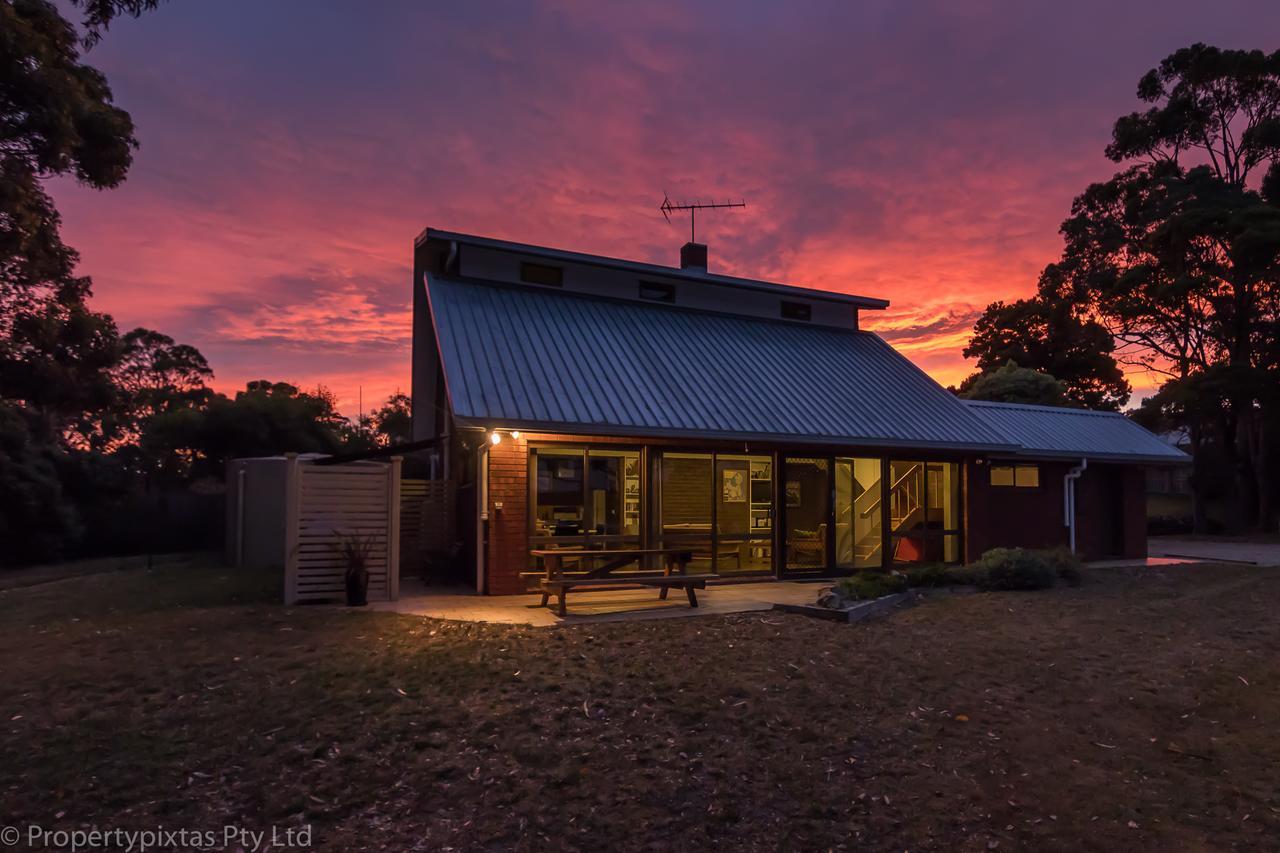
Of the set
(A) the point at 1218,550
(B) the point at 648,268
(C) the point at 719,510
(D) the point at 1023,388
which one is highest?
(B) the point at 648,268

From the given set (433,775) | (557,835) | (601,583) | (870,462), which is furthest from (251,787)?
(870,462)

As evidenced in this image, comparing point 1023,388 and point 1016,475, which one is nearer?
point 1016,475

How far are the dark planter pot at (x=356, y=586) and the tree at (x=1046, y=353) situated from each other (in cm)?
3902

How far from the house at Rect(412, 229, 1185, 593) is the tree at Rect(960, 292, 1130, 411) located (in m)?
25.0

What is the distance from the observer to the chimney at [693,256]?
18344 millimetres

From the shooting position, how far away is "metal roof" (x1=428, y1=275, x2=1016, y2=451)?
11555mm

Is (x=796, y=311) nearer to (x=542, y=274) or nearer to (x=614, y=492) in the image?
(x=542, y=274)

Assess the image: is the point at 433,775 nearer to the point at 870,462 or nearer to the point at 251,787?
the point at 251,787

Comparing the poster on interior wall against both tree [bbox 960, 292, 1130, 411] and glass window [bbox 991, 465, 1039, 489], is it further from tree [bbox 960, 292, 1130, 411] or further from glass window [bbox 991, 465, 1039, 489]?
tree [bbox 960, 292, 1130, 411]

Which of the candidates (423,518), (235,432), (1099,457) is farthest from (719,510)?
(235,432)

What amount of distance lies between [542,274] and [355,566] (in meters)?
8.06

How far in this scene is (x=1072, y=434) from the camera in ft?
58.2

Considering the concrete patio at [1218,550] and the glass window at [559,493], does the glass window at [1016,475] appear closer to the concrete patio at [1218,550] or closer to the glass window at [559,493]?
the concrete patio at [1218,550]

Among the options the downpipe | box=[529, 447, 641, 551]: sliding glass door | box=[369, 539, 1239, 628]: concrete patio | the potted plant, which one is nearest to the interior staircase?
box=[369, 539, 1239, 628]: concrete patio
